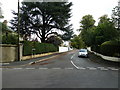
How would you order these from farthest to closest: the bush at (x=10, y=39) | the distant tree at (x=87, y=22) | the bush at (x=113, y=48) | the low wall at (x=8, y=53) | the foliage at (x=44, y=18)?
the distant tree at (x=87, y=22) < the foliage at (x=44, y=18) < the bush at (x=10, y=39) < the bush at (x=113, y=48) < the low wall at (x=8, y=53)

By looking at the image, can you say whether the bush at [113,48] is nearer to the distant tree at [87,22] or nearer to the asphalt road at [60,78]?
the asphalt road at [60,78]

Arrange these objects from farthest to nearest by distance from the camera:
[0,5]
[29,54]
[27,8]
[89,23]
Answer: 1. [89,23]
2. [27,8]
3. [29,54]
4. [0,5]

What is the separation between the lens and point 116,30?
22.3 m

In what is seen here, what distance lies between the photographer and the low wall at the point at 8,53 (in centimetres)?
2022

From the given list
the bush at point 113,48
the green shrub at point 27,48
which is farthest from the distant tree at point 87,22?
the bush at point 113,48

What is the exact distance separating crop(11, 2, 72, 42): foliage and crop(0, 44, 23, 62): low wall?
2065 centimetres

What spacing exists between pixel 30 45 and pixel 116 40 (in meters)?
13.4

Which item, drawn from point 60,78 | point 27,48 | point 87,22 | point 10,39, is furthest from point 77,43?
point 60,78

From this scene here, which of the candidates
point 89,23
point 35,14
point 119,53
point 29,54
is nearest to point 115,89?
point 119,53

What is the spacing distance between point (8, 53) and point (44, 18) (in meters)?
24.5

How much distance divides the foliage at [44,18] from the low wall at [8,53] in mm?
20646

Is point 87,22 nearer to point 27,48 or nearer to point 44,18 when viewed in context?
point 44,18

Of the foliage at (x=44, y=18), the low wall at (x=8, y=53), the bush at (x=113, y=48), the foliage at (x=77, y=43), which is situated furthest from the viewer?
the foliage at (x=77, y=43)

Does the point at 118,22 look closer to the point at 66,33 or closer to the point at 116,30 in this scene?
the point at 116,30
